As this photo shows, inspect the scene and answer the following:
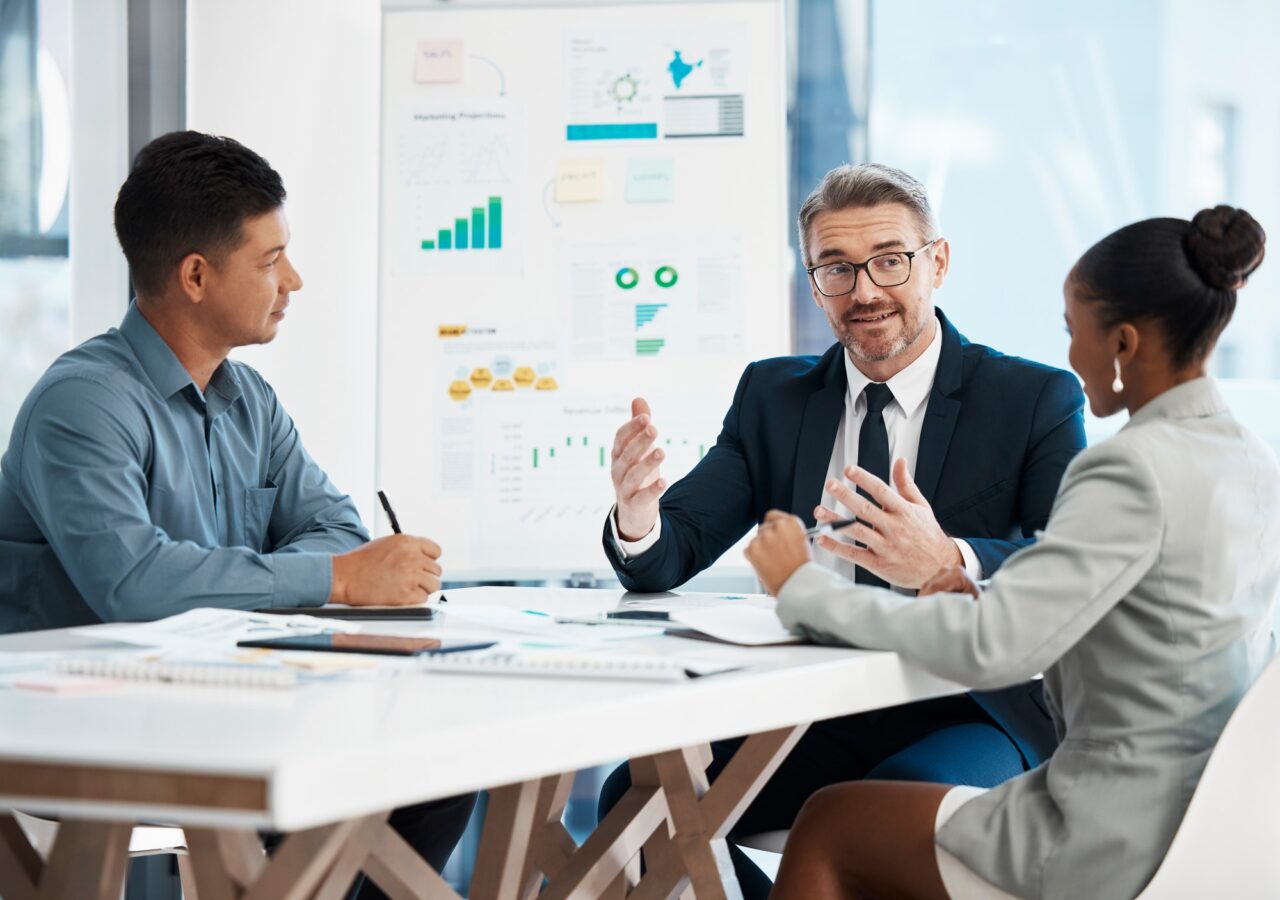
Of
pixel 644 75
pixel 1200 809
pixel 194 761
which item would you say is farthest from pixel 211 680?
pixel 644 75

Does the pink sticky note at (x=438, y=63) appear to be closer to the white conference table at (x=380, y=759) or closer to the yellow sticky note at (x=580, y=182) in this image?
the yellow sticky note at (x=580, y=182)

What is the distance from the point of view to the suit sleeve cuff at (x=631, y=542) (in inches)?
87.1

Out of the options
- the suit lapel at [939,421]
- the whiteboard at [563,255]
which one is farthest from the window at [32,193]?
the suit lapel at [939,421]

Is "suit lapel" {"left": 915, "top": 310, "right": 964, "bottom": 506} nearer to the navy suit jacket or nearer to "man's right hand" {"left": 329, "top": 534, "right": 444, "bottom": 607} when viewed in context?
the navy suit jacket

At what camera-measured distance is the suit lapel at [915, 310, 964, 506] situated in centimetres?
222

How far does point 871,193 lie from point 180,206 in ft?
3.76

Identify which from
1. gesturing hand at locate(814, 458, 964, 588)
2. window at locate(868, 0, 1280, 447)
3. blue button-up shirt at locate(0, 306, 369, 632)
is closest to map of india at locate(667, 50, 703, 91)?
window at locate(868, 0, 1280, 447)

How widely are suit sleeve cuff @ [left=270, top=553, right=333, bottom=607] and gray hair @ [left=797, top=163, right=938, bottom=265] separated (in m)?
1.08

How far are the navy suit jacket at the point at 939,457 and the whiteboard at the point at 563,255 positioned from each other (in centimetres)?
89

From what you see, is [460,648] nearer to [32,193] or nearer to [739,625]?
[739,625]

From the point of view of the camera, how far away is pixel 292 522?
2.40 m

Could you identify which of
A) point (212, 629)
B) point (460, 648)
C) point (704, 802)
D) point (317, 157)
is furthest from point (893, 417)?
point (317, 157)

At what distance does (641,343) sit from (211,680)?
2271 mm

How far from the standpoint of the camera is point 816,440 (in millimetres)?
2354
